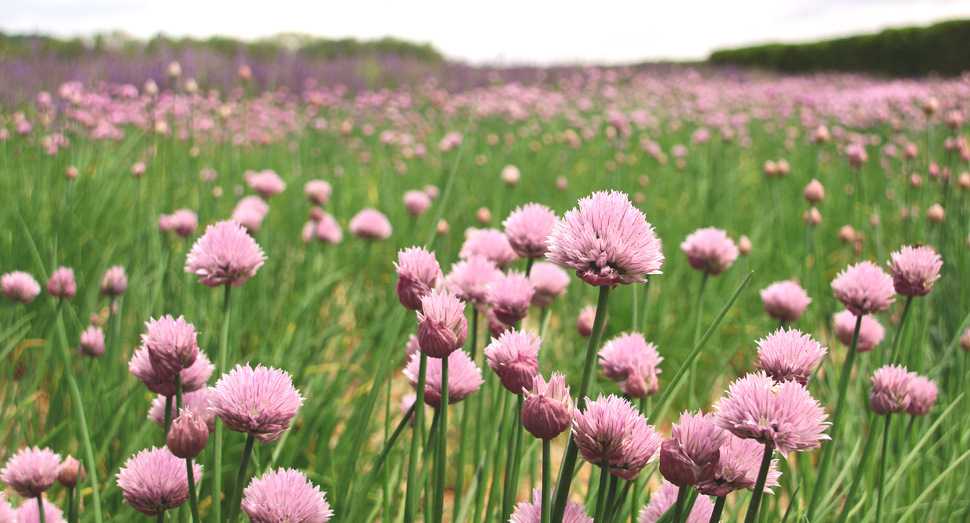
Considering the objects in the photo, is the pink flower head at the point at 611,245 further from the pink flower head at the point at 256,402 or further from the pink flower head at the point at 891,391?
the pink flower head at the point at 891,391

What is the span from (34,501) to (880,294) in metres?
1.25

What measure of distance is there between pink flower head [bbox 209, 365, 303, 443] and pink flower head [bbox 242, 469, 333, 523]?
0.17ft

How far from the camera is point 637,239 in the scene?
2.06ft

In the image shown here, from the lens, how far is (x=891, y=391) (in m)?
0.91

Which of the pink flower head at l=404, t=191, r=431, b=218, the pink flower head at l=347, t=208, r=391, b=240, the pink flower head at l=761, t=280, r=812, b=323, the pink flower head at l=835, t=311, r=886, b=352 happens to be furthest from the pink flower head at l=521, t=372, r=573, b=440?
the pink flower head at l=404, t=191, r=431, b=218

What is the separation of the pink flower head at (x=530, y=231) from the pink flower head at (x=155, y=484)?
57 cm

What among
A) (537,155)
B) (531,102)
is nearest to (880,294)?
(537,155)

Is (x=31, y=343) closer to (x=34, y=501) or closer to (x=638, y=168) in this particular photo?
(x=34, y=501)

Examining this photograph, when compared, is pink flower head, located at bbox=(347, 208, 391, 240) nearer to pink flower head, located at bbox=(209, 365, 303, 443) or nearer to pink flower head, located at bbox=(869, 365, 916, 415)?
pink flower head, located at bbox=(209, 365, 303, 443)

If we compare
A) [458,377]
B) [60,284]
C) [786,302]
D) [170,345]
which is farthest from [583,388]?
[60,284]

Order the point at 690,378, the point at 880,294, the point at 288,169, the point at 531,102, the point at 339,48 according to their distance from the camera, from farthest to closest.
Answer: the point at 339,48 < the point at 531,102 < the point at 288,169 < the point at 690,378 < the point at 880,294

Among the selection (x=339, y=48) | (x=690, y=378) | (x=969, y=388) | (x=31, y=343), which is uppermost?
(x=339, y=48)

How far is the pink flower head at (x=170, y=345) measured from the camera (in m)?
0.72

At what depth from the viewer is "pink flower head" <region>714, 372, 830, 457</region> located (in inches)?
21.8
